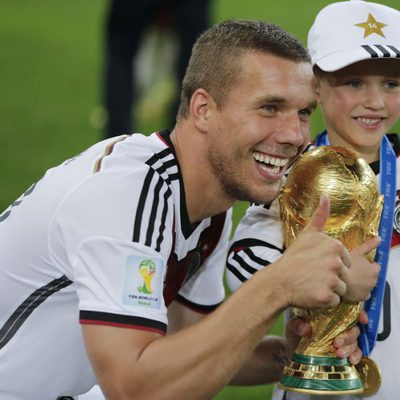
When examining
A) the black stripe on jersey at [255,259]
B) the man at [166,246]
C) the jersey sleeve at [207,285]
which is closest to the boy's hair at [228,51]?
the man at [166,246]

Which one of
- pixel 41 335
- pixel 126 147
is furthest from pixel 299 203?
pixel 41 335

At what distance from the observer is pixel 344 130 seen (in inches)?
139

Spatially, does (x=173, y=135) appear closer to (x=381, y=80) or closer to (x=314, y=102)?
(x=314, y=102)

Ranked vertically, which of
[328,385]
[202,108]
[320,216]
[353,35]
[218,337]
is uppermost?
[353,35]

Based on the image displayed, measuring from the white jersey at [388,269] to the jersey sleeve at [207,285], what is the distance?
270 millimetres

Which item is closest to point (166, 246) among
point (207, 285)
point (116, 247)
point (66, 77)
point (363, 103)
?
point (116, 247)

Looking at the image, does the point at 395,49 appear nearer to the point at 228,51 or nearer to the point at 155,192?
the point at 228,51

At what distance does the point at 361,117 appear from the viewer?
3506mm

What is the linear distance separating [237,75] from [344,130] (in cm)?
43

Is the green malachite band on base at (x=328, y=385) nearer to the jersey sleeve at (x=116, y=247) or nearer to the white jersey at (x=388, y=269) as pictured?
the white jersey at (x=388, y=269)

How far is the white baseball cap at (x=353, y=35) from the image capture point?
137 inches

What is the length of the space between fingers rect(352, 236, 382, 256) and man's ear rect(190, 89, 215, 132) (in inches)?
22.0

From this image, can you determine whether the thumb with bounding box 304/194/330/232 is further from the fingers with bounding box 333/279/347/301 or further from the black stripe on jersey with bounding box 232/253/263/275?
the black stripe on jersey with bounding box 232/253/263/275

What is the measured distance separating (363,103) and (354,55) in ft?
0.49
